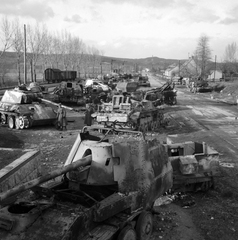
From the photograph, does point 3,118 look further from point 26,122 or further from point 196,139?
point 196,139

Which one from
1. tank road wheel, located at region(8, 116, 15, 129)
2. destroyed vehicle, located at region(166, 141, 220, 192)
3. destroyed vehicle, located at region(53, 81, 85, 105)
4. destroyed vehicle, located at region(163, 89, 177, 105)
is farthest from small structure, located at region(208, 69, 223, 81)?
destroyed vehicle, located at region(166, 141, 220, 192)

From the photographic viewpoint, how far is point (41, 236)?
473 centimetres

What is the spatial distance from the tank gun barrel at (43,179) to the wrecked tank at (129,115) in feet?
30.4

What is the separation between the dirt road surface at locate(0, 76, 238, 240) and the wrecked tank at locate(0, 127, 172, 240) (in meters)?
0.90

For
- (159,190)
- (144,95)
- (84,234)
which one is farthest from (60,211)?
(144,95)

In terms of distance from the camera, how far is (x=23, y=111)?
17.5m

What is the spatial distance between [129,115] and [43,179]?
11608 mm

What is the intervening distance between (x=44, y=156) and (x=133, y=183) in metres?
7.07

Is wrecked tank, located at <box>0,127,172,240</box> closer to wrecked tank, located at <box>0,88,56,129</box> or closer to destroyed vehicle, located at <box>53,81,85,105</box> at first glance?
wrecked tank, located at <box>0,88,56,129</box>

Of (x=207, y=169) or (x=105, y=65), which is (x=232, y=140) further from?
(x=105, y=65)

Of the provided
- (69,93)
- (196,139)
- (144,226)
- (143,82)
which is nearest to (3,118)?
(69,93)

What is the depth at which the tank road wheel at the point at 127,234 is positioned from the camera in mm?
5355

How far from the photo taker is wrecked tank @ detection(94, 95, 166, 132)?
16.3 meters

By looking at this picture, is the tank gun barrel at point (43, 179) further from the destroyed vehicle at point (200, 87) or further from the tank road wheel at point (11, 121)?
the destroyed vehicle at point (200, 87)
